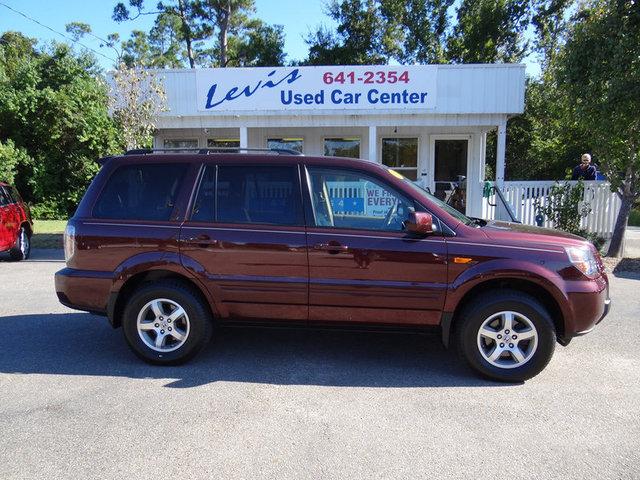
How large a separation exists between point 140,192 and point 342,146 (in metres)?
10.8

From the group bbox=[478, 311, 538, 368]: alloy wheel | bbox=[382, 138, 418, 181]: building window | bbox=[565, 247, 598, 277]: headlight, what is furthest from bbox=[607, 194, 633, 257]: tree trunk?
bbox=[478, 311, 538, 368]: alloy wheel

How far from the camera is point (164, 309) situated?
4.60 meters

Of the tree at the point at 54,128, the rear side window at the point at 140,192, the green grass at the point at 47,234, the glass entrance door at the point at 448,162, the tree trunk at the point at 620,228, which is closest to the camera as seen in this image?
the rear side window at the point at 140,192

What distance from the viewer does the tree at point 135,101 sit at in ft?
38.7

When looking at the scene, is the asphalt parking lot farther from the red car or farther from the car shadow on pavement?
the red car

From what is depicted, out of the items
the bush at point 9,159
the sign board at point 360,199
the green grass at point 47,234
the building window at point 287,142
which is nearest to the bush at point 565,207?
the building window at point 287,142

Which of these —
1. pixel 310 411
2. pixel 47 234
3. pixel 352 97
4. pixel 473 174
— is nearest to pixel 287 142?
pixel 352 97

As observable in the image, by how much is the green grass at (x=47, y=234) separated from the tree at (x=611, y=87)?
11721 mm

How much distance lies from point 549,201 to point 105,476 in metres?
10.3

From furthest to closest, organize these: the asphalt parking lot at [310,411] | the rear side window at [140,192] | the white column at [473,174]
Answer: the white column at [473,174]
the rear side window at [140,192]
the asphalt parking lot at [310,411]

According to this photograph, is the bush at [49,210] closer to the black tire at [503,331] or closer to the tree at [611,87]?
the tree at [611,87]

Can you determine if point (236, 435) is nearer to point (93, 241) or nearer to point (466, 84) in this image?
point (93, 241)

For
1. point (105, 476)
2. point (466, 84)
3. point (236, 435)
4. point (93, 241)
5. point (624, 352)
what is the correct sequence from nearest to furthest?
point (105, 476) → point (236, 435) → point (93, 241) → point (624, 352) → point (466, 84)

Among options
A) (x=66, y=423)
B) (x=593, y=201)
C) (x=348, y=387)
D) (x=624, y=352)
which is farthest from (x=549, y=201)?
(x=66, y=423)
